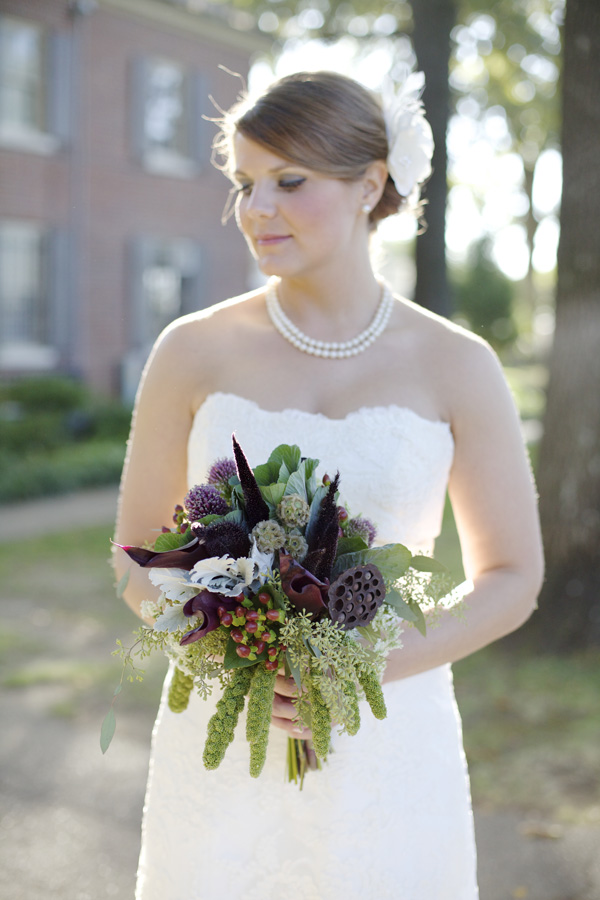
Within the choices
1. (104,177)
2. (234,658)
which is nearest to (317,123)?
(234,658)

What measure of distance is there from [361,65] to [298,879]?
14.7 m

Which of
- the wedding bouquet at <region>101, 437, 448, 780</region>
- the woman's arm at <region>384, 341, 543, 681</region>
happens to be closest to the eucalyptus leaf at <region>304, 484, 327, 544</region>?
the wedding bouquet at <region>101, 437, 448, 780</region>

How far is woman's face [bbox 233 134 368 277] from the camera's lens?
90.3 inches

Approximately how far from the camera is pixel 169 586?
68.0 inches

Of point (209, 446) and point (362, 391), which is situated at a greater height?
point (362, 391)

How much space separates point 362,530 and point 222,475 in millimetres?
305

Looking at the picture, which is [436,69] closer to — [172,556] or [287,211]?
[287,211]

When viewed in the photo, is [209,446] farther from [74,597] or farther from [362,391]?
[74,597]

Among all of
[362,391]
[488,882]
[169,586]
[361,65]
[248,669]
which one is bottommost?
[488,882]

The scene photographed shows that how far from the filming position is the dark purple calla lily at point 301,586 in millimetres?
1686

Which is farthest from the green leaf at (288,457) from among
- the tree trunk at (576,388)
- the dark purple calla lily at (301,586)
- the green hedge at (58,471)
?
the green hedge at (58,471)

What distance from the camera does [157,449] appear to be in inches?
94.5

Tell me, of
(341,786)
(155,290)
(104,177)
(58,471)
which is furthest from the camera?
(155,290)

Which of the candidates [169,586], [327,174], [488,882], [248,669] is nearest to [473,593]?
[248,669]
